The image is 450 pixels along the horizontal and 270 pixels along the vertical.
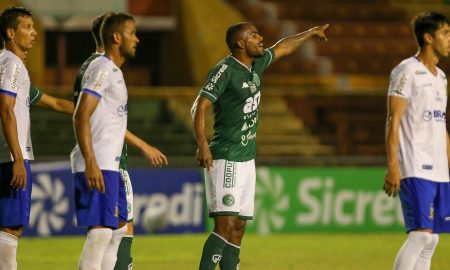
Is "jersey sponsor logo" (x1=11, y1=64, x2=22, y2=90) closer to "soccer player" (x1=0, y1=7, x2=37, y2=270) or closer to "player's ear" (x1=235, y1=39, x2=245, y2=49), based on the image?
"soccer player" (x1=0, y1=7, x2=37, y2=270)

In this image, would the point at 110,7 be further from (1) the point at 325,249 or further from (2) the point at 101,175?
(2) the point at 101,175

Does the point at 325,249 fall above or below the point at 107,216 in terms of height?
below

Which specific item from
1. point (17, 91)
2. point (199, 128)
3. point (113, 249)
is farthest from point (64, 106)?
point (113, 249)

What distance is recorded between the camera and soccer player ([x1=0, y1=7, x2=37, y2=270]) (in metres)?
7.38

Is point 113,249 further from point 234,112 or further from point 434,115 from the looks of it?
point 434,115

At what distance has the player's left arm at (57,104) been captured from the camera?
8.01 metres

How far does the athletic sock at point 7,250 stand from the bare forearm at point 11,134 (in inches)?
21.7

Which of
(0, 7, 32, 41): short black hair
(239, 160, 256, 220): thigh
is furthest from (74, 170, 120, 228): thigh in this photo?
(239, 160, 256, 220): thigh

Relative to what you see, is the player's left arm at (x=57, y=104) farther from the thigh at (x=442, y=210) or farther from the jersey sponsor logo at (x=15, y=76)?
the thigh at (x=442, y=210)

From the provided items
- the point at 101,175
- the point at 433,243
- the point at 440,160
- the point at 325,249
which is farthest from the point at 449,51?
the point at 325,249

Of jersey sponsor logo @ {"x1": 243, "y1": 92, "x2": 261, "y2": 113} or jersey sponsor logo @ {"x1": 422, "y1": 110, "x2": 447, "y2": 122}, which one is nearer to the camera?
jersey sponsor logo @ {"x1": 422, "y1": 110, "x2": 447, "y2": 122}

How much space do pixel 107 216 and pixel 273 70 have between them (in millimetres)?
14300

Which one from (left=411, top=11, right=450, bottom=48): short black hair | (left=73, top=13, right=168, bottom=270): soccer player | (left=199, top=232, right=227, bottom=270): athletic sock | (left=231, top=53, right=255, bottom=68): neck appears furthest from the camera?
(left=231, top=53, right=255, bottom=68): neck

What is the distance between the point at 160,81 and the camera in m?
21.9
